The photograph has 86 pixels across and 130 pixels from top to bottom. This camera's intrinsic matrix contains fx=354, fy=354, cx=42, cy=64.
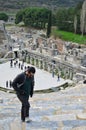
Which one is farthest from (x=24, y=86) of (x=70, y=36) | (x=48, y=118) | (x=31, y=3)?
(x=31, y=3)

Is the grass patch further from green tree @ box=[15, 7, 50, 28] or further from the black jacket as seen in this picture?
the black jacket

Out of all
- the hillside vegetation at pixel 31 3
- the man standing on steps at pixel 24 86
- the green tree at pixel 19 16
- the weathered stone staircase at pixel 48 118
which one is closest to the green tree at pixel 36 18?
the green tree at pixel 19 16

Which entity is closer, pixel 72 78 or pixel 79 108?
pixel 79 108

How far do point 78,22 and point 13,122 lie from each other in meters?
64.6

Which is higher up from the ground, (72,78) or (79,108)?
(79,108)

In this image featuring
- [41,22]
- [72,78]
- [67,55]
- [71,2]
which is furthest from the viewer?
[71,2]

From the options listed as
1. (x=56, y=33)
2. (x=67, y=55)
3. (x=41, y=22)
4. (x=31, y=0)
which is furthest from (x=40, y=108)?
(x=31, y=0)

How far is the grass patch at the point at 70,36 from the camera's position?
6341 centimetres

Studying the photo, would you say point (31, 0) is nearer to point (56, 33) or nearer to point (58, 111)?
point (56, 33)

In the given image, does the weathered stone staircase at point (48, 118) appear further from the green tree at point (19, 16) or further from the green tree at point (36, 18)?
the green tree at point (19, 16)

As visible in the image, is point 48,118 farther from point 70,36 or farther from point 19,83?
point 70,36

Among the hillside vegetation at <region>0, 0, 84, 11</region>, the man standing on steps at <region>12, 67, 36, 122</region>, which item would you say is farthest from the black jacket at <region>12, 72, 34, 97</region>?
the hillside vegetation at <region>0, 0, 84, 11</region>

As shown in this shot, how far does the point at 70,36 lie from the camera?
67812 mm

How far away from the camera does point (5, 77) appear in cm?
3550
